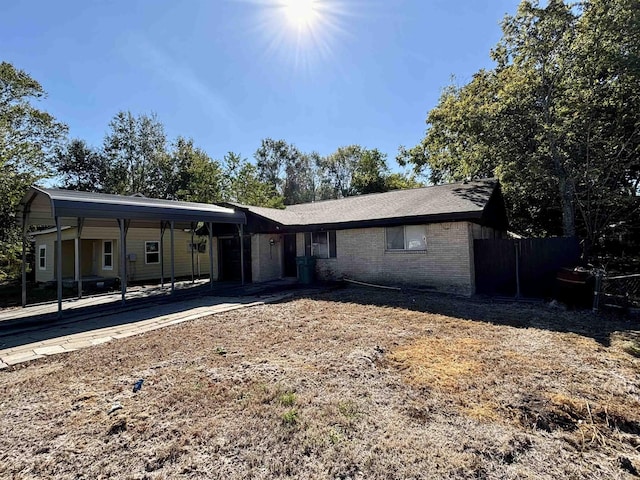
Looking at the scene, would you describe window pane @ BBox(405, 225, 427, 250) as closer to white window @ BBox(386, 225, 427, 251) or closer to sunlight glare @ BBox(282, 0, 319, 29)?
white window @ BBox(386, 225, 427, 251)

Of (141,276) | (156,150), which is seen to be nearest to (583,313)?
(141,276)

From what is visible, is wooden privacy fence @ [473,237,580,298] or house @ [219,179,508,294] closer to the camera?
wooden privacy fence @ [473,237,580,298]

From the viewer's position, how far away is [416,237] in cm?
1098

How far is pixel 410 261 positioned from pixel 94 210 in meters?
9.44

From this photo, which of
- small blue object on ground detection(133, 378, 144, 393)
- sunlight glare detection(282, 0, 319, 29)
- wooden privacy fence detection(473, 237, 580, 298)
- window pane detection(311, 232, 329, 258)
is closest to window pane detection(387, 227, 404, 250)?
wooden privacy fence detection(473, 237, 580, 298)

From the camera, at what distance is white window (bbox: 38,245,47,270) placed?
55.6ft

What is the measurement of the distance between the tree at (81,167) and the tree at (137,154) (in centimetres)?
63

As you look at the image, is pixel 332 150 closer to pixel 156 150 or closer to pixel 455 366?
pixel 156 150

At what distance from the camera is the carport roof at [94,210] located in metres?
8.01

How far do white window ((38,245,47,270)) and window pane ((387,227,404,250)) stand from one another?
696 inches

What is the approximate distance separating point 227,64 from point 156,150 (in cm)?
1936

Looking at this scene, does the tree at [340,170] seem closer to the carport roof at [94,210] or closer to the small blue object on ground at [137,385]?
the carport roof at [94,210]

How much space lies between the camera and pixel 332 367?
4453 millimetres

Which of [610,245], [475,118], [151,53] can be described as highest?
[151,53]
